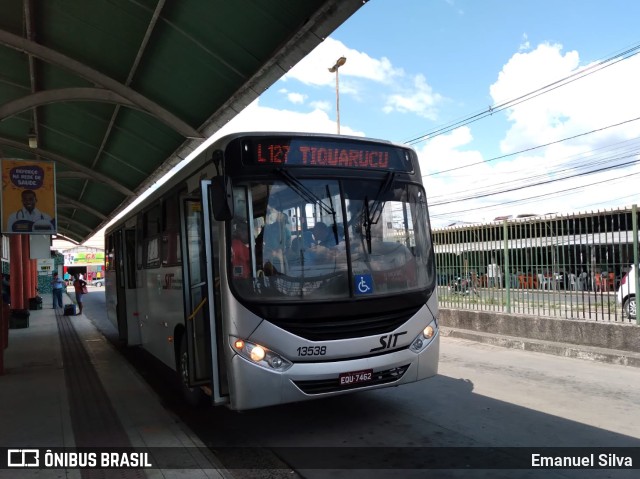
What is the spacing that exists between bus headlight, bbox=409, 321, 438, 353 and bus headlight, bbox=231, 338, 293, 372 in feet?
4.74

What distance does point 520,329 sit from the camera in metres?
10.3

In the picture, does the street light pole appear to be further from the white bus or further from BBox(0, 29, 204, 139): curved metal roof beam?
the white bus

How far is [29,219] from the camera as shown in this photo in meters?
12.1

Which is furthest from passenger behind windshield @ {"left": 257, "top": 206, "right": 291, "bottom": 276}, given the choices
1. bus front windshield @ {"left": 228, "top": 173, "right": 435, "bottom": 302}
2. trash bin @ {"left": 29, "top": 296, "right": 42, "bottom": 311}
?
trash bin @ {"left": 29, "top": 296, "right": 42, "bottom": 311}

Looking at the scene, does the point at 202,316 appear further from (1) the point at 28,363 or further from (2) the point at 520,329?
(2) the point at 520,329

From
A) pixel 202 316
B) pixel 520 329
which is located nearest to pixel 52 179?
pixel 202 316

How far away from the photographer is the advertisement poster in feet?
39.1

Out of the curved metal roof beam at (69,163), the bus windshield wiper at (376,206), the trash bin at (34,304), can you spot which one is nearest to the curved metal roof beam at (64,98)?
the curved metal roof beam at (69,163)

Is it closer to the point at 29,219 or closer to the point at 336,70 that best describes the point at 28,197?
the point at 29,219

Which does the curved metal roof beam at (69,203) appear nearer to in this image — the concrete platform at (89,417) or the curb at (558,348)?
the concrete platform at (89,417)

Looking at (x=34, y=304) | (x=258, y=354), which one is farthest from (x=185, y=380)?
(x=34, y=304)

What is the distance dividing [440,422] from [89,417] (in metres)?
4.11

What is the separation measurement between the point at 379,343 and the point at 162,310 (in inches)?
142

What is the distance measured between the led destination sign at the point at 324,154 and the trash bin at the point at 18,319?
14565 millimetres
